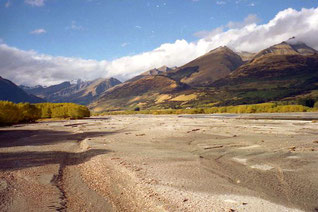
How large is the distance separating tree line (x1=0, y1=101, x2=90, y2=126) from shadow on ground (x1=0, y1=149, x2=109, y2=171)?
45.8 meters

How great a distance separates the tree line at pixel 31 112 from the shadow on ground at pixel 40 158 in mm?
45797

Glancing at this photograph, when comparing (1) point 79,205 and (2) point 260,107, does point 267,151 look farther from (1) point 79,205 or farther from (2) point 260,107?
(2) point 260,107

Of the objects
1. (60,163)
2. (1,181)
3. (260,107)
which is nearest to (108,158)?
(60,163)

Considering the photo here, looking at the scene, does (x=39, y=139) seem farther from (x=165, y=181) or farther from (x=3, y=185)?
(x=165, y=181)

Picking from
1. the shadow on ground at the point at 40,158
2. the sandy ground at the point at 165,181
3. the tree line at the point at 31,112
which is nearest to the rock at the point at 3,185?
the sandy ground at the point at 165,181

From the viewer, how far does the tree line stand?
185 feet

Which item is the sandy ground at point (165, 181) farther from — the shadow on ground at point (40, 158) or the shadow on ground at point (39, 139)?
the shadow on ground at point (39, 139)

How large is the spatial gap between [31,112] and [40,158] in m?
69.1

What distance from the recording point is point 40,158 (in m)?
15.3

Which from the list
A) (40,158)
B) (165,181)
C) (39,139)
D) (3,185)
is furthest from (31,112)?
(165,181)

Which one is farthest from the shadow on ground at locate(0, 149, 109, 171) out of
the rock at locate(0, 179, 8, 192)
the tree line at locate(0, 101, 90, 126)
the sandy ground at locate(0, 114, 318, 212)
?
the tree line at locate(0, 101, 90, 126)

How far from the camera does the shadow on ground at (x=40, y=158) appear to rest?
535 inches

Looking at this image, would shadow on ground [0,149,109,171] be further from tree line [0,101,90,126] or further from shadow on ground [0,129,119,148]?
tree line [0,101,90,126]

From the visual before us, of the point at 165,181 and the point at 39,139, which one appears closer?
the point at 165,181
